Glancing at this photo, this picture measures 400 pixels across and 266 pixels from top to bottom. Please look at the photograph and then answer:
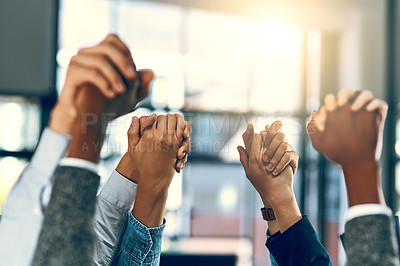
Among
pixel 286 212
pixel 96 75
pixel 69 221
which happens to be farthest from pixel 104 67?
pixel 286 212

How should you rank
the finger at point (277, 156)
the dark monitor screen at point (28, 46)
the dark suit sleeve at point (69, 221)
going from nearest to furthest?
the dark suit sleeve at point (69, 221) → the finger at point (277, 156) → the dark monitor screen at point (28, 46)

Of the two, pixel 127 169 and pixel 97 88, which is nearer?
pixel 97 88

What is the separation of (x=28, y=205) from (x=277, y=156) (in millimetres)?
222

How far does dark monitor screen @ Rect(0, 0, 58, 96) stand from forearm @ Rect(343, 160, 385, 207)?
6.13 ft

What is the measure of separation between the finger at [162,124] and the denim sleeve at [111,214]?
102 mm

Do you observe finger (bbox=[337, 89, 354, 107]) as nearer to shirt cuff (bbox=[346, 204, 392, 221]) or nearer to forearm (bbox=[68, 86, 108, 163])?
shirt cuff (bbox=[346, 204, 392, 221])

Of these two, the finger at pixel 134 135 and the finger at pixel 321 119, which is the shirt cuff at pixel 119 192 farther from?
the finger at pixel 321 119

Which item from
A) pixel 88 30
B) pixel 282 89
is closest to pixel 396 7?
pixel 282 89

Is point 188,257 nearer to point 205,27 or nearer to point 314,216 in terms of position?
point 314,216

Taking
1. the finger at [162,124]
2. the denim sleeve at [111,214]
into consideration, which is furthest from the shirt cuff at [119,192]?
the finger at [162,124]

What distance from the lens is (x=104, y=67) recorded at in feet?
0.85

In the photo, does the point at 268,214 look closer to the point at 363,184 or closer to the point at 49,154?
the point at 363,184

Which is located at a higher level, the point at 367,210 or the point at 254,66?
the point at 254,66

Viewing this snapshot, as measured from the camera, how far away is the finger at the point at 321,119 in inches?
12.2
